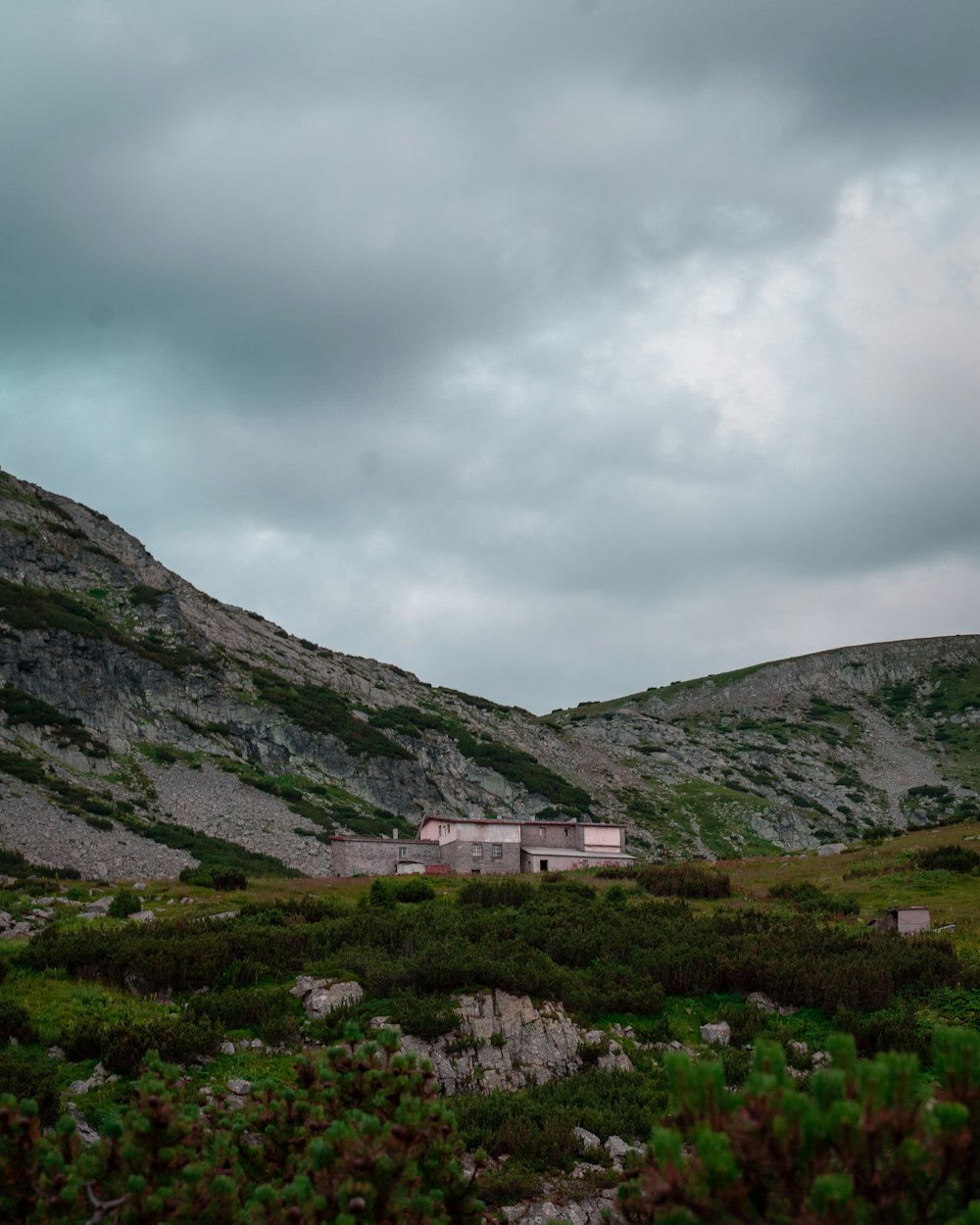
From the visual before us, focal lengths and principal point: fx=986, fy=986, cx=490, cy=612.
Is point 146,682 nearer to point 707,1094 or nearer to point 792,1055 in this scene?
point 792,1055

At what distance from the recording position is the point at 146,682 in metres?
74.6

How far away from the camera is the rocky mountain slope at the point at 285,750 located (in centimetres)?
5522

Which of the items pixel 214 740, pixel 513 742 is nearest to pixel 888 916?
pixel 214 740

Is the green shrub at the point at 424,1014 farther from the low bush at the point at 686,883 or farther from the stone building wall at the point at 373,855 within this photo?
the stone building wall at the point at 373,855

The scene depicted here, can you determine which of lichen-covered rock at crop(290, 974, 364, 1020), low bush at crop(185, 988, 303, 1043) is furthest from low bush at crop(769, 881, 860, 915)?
low bush at crop(185, 988, 303, 1043)

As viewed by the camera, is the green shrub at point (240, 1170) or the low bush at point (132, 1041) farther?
the low bush at point (132, 1041)

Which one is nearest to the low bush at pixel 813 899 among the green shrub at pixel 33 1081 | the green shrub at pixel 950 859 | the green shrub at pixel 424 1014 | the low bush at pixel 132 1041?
the green shrub at pixel 950 859

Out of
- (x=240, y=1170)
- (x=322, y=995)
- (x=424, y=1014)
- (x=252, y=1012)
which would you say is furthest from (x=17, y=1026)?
(x=240, y=1170)

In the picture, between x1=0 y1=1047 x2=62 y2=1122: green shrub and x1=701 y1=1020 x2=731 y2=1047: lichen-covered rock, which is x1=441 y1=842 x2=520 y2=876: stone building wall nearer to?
x1=701 y1=1020 x2=731 y2=1047: lichen-covered rock

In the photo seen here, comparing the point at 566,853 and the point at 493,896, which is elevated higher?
the point at 493,896

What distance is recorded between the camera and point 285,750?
76.1 meters

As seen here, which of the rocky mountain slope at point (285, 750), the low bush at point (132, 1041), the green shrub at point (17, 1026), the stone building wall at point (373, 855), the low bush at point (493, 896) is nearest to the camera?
the low bush at point (132, 1041)

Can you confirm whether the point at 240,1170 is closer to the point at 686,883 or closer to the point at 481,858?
the point at 686,883

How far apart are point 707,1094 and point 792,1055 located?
12363mm
